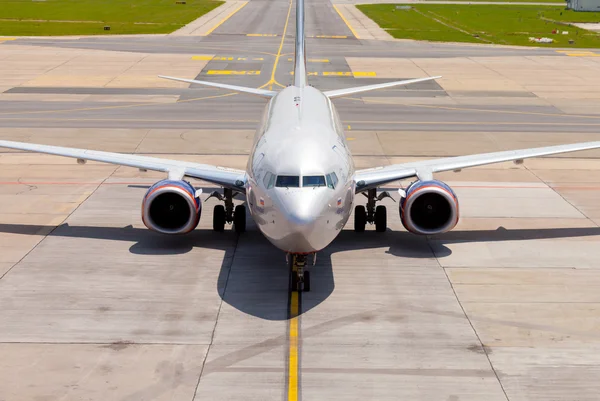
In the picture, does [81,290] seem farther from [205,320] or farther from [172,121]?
[172,121]

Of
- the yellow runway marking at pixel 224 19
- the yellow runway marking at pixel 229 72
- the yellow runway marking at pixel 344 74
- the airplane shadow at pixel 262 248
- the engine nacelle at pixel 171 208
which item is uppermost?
the engine nacelle at pixel 171 208

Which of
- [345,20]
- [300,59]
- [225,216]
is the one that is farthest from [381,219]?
[345,20]

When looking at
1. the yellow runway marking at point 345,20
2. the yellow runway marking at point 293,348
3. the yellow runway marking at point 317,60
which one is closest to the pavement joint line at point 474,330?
the yellow runway marking at point 293,348

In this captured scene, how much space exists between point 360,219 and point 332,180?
234 inches

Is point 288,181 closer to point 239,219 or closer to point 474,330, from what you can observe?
point 474,330

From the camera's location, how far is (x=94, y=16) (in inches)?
4313

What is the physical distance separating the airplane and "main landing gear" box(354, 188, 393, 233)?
0.03 metres

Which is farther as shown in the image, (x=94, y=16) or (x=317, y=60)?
(x=94, y=16)

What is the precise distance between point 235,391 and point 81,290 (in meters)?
6.95

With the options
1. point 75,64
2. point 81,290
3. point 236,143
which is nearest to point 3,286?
point 81,290

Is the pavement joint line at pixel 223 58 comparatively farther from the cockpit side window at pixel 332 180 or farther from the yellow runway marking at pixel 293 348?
the yellow runway marking at pixel 293 348

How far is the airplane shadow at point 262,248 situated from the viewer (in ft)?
71.9

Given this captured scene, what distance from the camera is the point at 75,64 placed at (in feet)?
219

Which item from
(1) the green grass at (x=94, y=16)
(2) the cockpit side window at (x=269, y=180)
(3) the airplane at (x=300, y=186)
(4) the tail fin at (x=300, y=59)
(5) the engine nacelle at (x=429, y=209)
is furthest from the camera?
(1) the green grass at (x=94, y=16)
